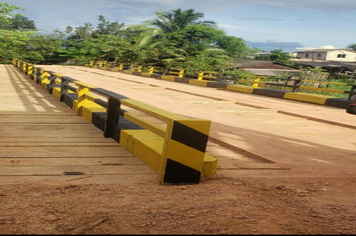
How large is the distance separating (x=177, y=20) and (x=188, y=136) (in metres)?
39.5

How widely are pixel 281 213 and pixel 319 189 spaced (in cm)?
81

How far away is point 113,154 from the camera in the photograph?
4.02 metres

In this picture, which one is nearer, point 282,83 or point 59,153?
point 59,153

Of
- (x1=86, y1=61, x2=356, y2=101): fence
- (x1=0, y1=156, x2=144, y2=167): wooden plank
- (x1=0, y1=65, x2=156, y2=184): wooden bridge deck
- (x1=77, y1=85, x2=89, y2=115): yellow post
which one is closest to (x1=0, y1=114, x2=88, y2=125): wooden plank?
(x1=0, y1=65, x2=156, y2=184): wooden bridge deck

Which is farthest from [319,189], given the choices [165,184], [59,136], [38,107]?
[38,107]

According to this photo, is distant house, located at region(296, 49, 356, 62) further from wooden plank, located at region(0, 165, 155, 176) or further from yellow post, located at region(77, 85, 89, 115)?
wooden plank, located at region(0, 165, 155, 176)

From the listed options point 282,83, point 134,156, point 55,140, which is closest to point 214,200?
point 134,156

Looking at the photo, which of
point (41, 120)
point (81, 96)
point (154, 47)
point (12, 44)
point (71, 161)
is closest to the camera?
point (71, 161)

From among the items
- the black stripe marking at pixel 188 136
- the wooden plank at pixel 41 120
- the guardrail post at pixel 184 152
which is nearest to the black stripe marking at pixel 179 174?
the guardrail post at pixel 184 152

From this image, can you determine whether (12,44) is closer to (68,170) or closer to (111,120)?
(111,120)

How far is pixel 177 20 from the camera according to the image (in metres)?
41.0

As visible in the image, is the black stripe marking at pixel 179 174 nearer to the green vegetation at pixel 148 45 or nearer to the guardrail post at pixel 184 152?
the guardrail post at pixel 184 152

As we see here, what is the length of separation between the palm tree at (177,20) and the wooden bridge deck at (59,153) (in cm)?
3576

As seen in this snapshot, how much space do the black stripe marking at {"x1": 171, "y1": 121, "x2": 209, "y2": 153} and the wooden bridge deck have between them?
47 cm
